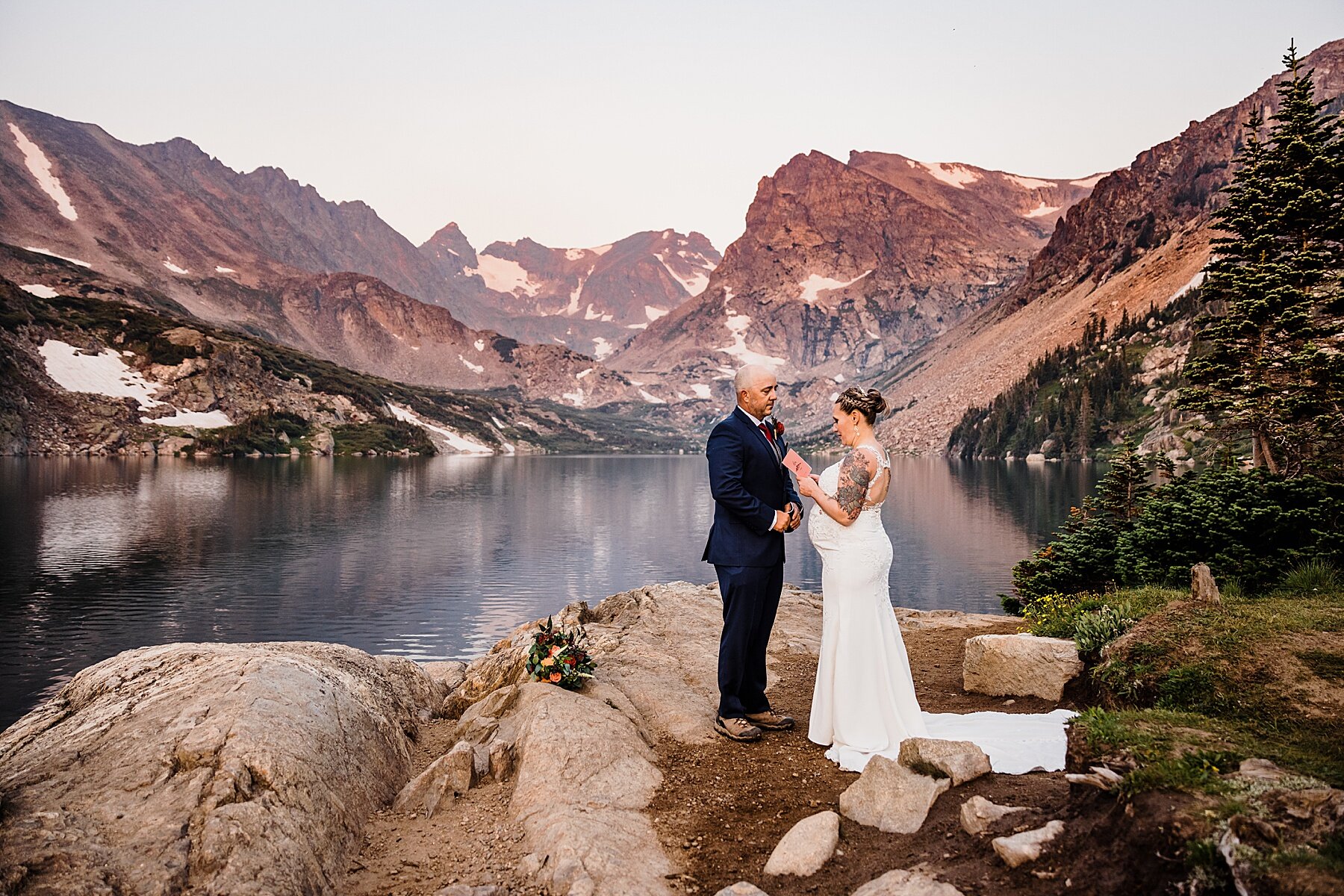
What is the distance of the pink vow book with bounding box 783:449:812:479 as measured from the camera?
903 cm

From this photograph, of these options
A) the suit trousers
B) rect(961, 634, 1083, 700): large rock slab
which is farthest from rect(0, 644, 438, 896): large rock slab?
rect(961, 634, 1083, 700): large rock slab

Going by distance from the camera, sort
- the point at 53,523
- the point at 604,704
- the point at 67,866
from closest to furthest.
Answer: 1. the point at 67,866
2. the point at 604,704
3. the point at 53,523

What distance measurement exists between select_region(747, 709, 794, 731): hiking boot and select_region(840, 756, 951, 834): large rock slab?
243cm

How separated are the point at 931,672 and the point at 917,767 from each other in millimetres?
6689

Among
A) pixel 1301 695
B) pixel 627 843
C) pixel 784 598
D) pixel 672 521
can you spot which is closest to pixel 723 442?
pixel 627 843

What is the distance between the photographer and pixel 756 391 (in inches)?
359

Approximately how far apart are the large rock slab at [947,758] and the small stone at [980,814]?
2.59 feet

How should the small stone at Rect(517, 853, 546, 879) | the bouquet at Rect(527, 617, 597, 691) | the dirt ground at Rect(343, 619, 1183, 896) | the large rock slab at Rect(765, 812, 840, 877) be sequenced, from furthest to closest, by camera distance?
the bouquet at Rect(527, 617, 597, 691) → the small stone at Rect(517, 853, 546, 879) → the large rock slab at Rect(765, 812, 840, 877) → the dirt ground at Rect(343, 619, 1183, 896)

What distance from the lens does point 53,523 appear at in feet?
199

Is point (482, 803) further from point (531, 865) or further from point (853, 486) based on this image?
point (853, 486)

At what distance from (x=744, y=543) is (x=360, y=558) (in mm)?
49351

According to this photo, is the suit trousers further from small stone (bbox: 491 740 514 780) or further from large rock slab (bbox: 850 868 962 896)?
large rock slab (bbox: 850 868 962 896)

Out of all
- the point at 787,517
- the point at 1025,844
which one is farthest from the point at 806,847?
the point at 787,517

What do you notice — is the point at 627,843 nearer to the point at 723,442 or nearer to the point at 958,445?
the point at 723,442
